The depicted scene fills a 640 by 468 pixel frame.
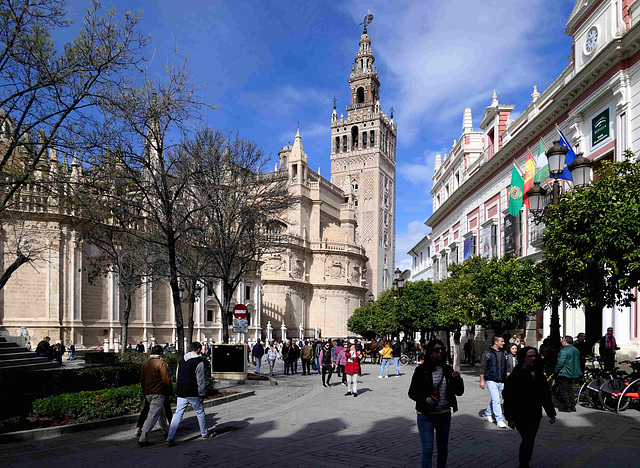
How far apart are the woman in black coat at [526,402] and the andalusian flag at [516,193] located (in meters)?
19.0

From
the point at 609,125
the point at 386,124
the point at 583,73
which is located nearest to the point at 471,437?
the point at 609,125

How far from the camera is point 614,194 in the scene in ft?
37.1

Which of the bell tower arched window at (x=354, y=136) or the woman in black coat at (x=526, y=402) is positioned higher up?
the bell tower arched window at (x=354, y=136)

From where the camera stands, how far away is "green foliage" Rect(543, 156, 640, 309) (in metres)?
10.7

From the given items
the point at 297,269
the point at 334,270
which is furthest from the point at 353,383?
the point at 334,270

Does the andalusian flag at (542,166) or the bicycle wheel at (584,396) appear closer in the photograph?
the bicycle wheel at (584,396)

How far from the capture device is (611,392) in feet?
37.6

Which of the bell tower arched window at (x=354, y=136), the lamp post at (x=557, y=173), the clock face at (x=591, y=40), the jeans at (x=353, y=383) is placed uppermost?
the bell tower arched window at (x=354, y=136)

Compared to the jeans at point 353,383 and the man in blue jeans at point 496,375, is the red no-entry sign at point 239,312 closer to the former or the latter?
the jeans at point 353,383

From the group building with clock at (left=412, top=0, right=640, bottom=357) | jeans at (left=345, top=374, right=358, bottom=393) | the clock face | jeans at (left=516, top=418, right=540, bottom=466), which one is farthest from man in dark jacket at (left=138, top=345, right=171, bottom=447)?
the clock face

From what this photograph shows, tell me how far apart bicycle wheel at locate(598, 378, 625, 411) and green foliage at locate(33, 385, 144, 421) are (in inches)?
371

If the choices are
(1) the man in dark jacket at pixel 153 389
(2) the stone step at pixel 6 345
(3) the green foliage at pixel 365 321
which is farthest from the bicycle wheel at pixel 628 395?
(3) the green foliage at pixel 365 321

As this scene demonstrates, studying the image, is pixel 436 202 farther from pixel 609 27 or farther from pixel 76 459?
pixel 76 459

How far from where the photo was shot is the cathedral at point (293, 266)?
32.5m
